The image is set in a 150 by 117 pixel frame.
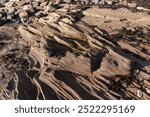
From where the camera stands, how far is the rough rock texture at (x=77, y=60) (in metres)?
19.4

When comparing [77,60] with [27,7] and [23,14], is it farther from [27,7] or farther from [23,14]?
[27,7]

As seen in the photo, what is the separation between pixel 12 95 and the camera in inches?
746

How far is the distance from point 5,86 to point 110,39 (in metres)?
7.60

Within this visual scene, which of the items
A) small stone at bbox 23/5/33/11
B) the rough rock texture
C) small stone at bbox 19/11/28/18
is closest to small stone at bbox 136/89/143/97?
the rough rock texture

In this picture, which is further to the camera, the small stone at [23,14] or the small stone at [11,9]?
the small stone at [11,9]

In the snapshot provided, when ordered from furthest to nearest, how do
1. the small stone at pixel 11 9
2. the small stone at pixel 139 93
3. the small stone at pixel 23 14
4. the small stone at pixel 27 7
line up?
the small stone at pixel 27 7 < the small stone at pixel 11 9 < the small stone at pixel 23 14 < the small stone at pixel 139 93

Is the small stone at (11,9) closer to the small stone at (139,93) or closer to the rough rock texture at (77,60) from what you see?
the rough rock texture at (77,60)

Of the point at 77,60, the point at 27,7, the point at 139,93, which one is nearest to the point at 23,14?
the point at 27,7

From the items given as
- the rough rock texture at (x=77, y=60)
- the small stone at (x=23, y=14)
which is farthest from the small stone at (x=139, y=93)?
the small stone at (x=23, y=14)

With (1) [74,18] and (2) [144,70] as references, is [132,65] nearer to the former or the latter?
(2) [144,70]

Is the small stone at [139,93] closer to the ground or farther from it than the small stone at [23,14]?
closer to the ground

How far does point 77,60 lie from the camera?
20703mm

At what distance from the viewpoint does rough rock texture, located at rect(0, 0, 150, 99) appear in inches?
762

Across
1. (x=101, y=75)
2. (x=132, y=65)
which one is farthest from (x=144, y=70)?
(x=101, y=75)
